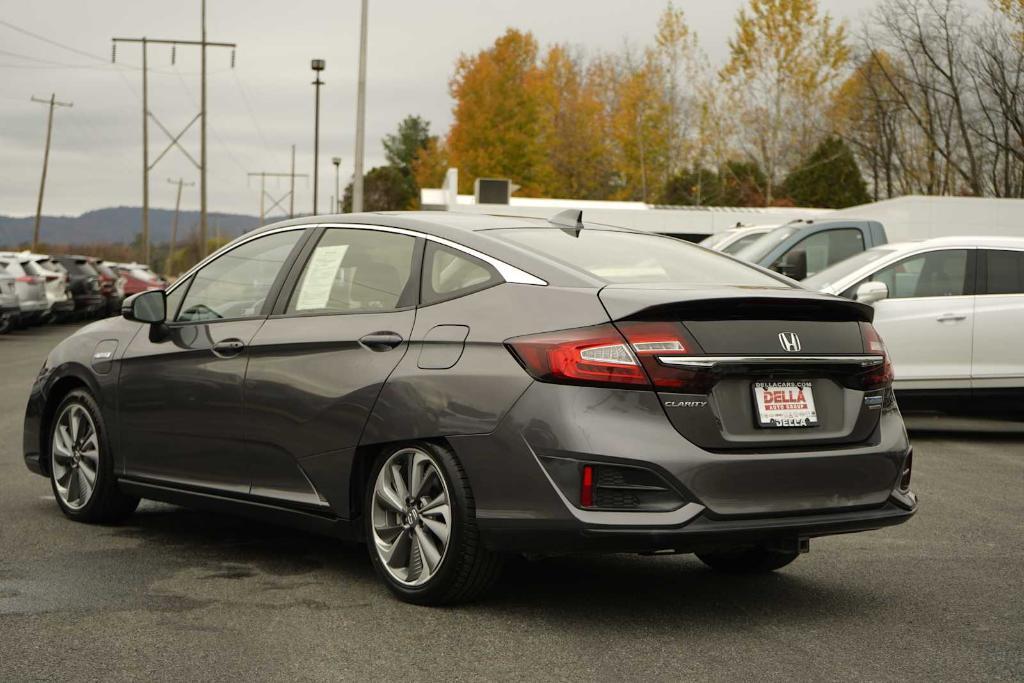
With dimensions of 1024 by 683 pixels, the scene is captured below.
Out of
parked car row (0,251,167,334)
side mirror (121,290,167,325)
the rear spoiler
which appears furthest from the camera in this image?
parked car row (0,251,167,334)

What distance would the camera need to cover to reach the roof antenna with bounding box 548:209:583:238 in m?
6.03

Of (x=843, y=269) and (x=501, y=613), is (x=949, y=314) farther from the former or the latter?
(x=501, y=613)

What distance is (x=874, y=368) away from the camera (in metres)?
5.41

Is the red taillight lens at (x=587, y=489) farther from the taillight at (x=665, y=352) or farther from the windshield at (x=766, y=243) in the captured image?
the windshield at (x=766, y=243)

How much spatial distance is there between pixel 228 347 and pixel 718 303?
2.45 m

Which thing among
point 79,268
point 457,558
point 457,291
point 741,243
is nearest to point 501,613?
point 457,558

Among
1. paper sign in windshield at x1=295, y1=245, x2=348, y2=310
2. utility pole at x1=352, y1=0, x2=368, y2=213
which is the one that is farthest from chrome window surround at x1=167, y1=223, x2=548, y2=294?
utility pole at x1=352, y1=0, x2=368, y2=213

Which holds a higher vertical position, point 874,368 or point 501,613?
point 874,368

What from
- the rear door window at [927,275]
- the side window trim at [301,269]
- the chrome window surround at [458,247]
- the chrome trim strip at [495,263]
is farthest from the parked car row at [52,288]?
the chrome trim strip at [495,263]

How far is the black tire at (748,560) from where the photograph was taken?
6164mm

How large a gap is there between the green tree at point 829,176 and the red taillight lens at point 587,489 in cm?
4948

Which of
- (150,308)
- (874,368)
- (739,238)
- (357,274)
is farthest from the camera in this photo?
(739,238)

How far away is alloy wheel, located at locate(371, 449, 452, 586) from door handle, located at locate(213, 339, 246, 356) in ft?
3.71

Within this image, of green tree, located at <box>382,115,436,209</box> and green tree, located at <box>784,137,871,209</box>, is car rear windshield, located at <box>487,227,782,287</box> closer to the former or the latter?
green tree, located at <box>784,137,871,209</box>
